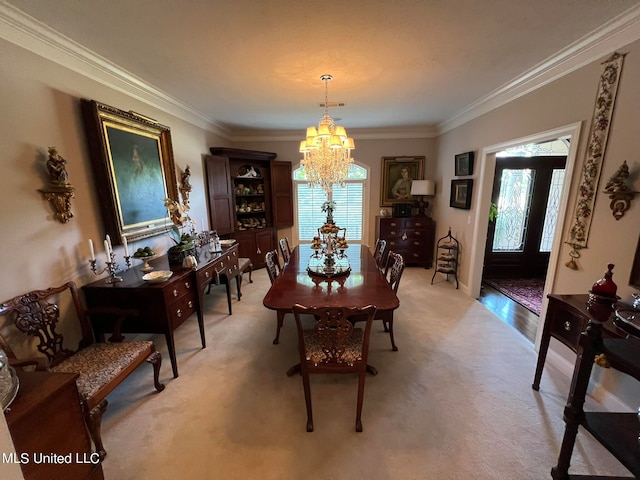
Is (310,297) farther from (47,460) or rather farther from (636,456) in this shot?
(636,456)

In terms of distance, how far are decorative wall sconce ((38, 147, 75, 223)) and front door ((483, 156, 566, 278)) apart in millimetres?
5461

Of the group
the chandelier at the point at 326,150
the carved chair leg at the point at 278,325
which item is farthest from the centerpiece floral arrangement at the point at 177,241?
the chandelier at the point at 326,150

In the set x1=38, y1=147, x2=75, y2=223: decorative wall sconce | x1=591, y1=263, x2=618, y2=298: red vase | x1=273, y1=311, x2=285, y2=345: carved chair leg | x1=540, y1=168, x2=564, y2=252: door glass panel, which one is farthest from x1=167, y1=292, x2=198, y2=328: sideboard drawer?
x1=540, y1=168, x2=564, y2=252: door glass panel

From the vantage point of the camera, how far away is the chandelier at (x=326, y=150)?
9.00 ft

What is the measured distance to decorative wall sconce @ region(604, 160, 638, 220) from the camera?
174cm

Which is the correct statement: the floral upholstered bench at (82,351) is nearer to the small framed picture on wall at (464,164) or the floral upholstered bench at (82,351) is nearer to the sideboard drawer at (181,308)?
the sideboard drawer at (181,308)

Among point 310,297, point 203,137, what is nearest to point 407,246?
point 310,297

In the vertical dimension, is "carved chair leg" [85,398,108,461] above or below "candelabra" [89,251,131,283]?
below

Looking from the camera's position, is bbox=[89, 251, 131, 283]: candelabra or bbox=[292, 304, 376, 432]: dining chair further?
bbox=[89, 251, 131, 283]: candelabra

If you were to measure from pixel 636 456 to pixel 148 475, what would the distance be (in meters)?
2.34

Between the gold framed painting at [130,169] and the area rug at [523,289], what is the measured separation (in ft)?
15.9

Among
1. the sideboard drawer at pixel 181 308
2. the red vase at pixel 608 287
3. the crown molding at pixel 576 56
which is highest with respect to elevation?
the crown molding at pixel 576 56

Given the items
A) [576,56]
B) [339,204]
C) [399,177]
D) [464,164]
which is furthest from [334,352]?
[399,177]
